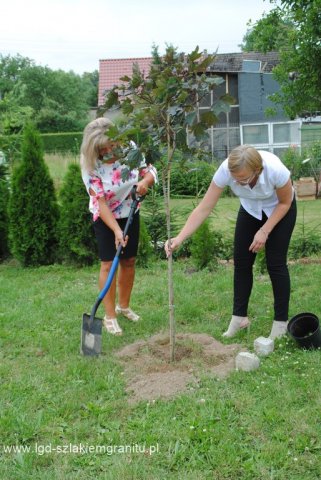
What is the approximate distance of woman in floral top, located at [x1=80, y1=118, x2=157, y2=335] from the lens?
365cm

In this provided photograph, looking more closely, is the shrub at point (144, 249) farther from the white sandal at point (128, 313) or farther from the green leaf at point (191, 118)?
the green leaf at point (191, 118)

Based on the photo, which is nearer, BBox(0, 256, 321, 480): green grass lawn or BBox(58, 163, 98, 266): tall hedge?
BBox(0, 256, 321, 480): green grass lawn

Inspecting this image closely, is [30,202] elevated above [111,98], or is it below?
below

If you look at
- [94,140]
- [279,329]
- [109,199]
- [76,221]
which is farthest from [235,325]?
[76,221]

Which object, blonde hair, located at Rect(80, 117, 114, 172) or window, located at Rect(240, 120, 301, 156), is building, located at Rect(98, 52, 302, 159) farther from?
blonde hair, located at Rect(80, 117, 114, 172)

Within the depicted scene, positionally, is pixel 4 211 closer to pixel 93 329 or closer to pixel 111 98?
pixel 93 329

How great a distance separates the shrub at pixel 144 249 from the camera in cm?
643

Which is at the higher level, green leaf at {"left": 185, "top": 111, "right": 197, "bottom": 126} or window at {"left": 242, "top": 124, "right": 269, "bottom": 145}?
window at {"left": 242, "top": 124, "right": 269, "bottom": 145}

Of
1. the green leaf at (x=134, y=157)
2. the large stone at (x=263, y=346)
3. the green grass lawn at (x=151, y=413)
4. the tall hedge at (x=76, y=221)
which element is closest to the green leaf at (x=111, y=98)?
the green leaf at (x=134, y=157)

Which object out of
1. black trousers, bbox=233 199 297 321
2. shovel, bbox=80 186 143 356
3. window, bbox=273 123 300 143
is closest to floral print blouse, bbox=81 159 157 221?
shovel, bbox=80 186 143 356

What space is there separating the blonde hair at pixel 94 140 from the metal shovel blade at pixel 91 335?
109cm

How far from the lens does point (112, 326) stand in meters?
4.07

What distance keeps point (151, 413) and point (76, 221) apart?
4.08 metres

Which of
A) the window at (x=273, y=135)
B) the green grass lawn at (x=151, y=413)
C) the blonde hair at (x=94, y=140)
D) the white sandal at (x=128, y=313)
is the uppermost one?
the window at (x=273, y=135)
